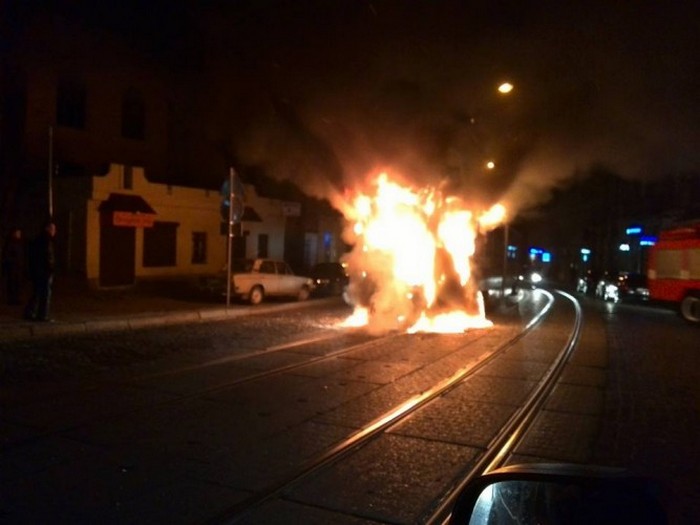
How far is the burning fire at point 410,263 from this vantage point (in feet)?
48.4

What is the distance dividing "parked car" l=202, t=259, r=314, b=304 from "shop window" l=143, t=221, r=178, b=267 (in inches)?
172

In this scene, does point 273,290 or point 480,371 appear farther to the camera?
point 273,290

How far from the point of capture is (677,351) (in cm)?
1230

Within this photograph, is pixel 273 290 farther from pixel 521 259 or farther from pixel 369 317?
pixel 521 259

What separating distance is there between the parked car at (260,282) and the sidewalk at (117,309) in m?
0.40

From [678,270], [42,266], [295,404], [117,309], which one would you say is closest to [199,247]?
[117,309]

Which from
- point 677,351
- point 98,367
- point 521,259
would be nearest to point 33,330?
point 98,367

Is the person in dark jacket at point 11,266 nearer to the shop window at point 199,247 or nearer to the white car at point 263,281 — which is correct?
the white car at point 263,281

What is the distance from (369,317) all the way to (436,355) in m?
4.49

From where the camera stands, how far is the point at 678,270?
19.5m

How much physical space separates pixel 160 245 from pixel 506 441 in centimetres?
1858

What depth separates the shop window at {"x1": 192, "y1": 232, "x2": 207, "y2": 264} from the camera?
24156mm

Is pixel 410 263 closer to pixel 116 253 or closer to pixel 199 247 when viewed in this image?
pixel 116 253

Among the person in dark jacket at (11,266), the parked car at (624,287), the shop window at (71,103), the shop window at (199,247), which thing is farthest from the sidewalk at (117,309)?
the parked car at (624,287)
